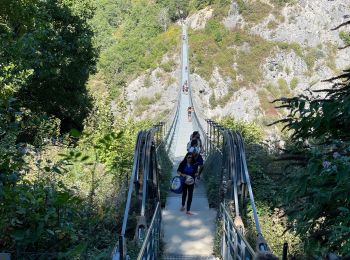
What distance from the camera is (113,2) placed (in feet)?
352

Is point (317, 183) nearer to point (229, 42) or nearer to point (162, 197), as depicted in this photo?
point (162, 197)

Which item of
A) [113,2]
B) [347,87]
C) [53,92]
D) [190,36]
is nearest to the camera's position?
[347,87]

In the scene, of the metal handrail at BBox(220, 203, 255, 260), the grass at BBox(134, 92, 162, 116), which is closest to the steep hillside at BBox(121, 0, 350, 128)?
the grass at BBox(134, 92, 162, 116)

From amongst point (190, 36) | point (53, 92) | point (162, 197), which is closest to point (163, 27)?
point (190, 36)

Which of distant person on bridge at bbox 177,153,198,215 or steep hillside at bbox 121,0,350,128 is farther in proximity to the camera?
steep hillside at bbox 121,0,350,128

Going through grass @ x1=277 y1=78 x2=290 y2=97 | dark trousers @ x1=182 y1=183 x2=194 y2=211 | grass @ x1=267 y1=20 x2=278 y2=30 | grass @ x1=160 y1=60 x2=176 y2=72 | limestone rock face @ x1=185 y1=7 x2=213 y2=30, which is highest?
limestone rock face @ x1=185 y1=7 x2=213 y2=30

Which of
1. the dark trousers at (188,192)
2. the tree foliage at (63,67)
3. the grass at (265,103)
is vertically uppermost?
the grass at (265,103)

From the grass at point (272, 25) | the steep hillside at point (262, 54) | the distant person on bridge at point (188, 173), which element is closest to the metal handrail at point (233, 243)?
the distant person on bridge at point (188, 173)

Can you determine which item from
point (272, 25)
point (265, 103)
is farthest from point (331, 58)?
point (265, 103)

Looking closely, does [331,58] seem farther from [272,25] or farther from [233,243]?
[233,243]

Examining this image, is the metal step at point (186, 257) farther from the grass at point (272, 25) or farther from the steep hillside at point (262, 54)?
the grass at point (272, 25)

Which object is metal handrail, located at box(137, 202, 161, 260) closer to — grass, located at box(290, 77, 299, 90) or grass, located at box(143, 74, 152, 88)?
grass, located at box(143, 74, 152, 88)

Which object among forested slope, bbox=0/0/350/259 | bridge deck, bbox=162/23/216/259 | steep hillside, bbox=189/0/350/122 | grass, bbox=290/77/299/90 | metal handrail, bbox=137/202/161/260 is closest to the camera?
forested slope, bbox=0/0/350/259

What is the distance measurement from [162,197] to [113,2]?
333ft
